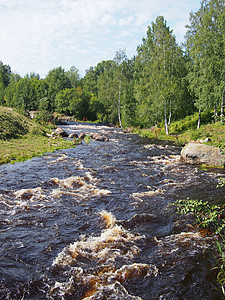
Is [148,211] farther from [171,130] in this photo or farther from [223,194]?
[171,130]

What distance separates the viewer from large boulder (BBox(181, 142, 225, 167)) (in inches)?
736

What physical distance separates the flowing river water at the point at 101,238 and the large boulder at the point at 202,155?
7.65ft

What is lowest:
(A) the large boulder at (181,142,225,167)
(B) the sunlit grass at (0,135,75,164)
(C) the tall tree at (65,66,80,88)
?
(A) the large boulder at (181,142,225,167)

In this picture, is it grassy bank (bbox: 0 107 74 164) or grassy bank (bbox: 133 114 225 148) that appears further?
grassy bank (bbox: 133 114 225 148)

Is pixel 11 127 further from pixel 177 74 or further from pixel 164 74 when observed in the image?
pixel 177 74

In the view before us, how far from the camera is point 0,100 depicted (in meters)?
97.4

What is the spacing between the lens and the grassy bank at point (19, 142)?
786 inches

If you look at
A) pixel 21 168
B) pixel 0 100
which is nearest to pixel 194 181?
pixel 21 168

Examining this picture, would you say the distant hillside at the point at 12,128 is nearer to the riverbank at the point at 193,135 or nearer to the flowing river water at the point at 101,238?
the flowing river water at the point at 101,238

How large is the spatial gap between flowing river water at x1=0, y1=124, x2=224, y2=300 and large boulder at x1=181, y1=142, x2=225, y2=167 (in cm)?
233

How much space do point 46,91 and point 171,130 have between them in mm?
67006

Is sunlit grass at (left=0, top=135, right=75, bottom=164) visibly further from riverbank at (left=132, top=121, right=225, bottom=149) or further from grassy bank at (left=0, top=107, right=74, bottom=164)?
riverbank at (left=132, top=121, right=225, bottom=149)

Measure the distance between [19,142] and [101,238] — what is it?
64.5 feet

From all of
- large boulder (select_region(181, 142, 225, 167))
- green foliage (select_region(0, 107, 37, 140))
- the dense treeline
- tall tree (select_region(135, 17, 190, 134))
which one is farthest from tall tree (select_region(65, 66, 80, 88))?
large boulder (select_region(181, 142, 225, 167))
